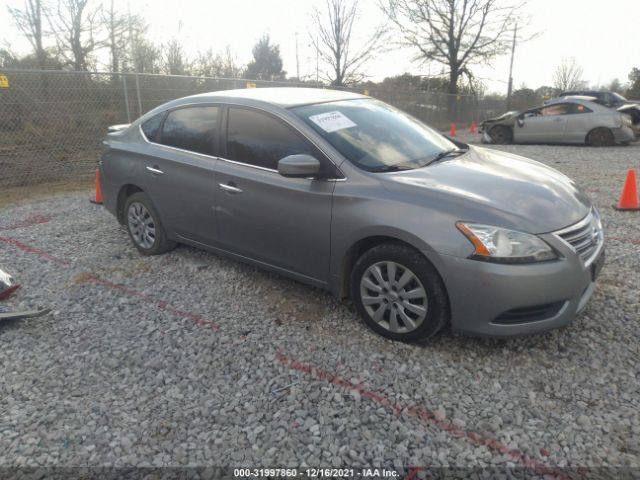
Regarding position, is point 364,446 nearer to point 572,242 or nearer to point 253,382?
point 253,382

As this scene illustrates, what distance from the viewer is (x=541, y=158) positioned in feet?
37.0

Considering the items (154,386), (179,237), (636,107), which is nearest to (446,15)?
(636,107)

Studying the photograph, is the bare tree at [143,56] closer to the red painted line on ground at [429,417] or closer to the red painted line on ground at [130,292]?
the red painted line on ground at [130,292]

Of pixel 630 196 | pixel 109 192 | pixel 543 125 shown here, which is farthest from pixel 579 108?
pixel 109 192

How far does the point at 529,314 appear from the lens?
283 centimetres

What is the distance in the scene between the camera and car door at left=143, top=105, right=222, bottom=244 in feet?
13.3

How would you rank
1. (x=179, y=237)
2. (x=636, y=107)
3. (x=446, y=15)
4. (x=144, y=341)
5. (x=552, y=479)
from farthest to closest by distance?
(x=446, y=15)
(x=636, y=107)
(x=179, y=237)
(x=144, y=341)
(x=552, y=479)

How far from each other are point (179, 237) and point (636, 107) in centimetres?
1429

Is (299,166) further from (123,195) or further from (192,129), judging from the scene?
(123,195)

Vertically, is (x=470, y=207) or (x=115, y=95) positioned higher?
(x=115, y=95)

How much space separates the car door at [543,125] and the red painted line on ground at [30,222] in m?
13.0

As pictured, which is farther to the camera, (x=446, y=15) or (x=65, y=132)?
(x=446, y=15)

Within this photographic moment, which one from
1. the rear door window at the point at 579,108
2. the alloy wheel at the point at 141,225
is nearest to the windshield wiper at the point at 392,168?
the alloy wheel at the point at 141,225

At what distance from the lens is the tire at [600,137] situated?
510 inches
